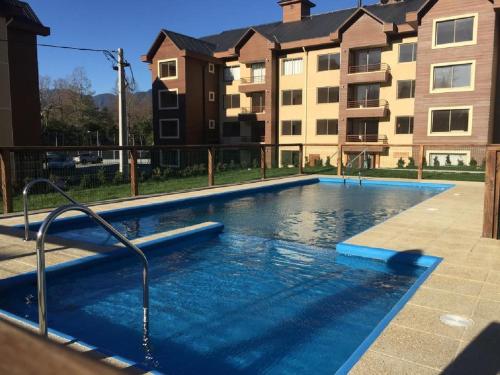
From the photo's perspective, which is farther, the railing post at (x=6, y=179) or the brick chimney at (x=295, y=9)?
the brick chimney at (x=295, y=9)

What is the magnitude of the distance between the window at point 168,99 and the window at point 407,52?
54.0 ft

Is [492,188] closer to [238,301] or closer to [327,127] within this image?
[238,301]

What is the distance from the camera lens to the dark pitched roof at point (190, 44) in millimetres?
33191

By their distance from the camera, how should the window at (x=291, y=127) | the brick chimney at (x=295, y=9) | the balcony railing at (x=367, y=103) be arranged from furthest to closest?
1. the brick chimney at (x=295, y=9)
2. the window at (x=291, y=127)
3. the balcony railing at (x=367, y=103)

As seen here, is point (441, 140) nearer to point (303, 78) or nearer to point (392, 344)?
point (303, 78)

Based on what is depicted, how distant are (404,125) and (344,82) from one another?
198 inches

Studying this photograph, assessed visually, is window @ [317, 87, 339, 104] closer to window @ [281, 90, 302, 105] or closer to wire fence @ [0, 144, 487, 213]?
window @ [281, 90, 302, 105]

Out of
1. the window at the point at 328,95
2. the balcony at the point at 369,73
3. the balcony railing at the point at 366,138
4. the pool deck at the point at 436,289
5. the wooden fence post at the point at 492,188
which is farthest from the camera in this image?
the window at the point at 328,95

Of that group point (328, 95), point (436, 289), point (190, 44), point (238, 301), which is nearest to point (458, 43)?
point (328, 95)

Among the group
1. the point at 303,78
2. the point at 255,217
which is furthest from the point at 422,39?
the point at 255,217

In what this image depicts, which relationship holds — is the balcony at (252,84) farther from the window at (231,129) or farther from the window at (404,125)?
the window at (404,125)

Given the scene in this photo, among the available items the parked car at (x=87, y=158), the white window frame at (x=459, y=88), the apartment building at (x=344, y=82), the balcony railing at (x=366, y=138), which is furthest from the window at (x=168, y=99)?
the white window frame at (x=459, y=88)

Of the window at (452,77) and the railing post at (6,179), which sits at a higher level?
the window at (452,77)

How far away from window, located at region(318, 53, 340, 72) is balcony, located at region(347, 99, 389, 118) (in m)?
2.92
